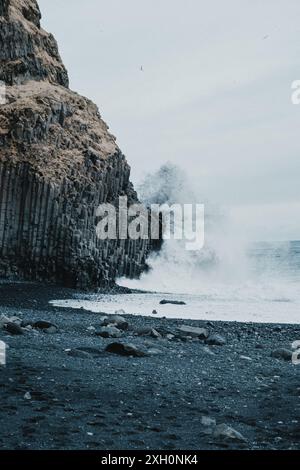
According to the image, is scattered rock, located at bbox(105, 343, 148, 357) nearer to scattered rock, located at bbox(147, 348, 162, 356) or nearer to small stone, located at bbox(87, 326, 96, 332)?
scattered rock, located at bbox(147, 348, 162, 356)

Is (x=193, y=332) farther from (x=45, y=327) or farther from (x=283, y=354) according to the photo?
(x=45, y=327)

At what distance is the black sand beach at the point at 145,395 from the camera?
171 inches

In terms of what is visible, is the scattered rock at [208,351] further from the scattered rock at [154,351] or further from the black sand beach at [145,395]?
the scattered rock at [154,351]

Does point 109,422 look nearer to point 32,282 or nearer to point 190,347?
point 190,347

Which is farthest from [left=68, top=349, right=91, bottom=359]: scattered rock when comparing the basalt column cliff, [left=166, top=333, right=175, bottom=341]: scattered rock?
the basalt column cliff

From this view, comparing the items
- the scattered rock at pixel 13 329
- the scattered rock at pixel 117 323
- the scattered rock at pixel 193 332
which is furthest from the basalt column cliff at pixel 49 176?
the scattered rock at pixel 13 329

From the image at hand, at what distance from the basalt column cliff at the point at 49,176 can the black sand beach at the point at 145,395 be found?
11.0 meters

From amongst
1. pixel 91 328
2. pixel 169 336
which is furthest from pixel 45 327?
pixel 169 336

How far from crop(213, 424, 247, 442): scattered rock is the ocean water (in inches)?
365

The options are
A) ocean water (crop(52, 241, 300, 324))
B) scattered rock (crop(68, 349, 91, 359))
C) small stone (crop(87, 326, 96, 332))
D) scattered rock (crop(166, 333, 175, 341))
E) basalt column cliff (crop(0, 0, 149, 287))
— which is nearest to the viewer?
scattered rock (crop(68, 349, 91, 359))

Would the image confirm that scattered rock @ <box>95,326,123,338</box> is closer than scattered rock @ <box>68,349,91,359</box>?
No

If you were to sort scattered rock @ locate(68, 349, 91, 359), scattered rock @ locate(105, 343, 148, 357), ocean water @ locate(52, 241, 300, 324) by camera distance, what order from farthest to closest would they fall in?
ocean water @ locate(52, 241, 300, 324) < scattered rock @ locate(105, 343, 148, 357) < scattered rock @ locate(68, 349, 91, 359)

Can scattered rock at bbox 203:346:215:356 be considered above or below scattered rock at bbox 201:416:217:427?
below

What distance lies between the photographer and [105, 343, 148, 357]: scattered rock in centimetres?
740
